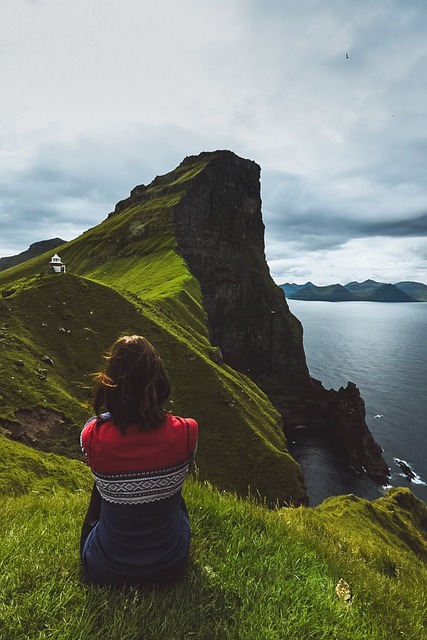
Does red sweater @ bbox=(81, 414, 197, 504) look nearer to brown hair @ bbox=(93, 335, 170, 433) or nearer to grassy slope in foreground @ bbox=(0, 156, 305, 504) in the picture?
brown hair @ bbox=(93, 335, 170, 433)

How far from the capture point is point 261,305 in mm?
108688

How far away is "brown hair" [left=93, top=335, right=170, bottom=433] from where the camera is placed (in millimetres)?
4035

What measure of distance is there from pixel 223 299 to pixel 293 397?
113ft

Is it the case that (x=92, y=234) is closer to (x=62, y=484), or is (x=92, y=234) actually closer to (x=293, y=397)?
(x=293, y=397)

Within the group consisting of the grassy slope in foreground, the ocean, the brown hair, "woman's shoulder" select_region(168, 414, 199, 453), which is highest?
the brown hair

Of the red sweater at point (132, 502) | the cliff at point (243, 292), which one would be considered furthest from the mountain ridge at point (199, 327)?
the red sweater at point (132, 502)

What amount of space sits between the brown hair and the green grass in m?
1.87

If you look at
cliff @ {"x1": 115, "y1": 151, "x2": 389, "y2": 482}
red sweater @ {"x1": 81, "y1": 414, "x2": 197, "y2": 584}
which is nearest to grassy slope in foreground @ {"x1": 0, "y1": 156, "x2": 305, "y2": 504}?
red sweater @ {"x1": 81, "y1": 414, "x2": 197, "y2": 584}

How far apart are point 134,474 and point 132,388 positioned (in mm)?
970

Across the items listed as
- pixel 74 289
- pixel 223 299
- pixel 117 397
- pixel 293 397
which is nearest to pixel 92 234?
pixel 223 299

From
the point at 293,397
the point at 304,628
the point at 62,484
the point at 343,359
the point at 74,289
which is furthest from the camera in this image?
the point at 343,359

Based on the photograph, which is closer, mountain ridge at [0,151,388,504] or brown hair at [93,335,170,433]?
brown hair at [93,335,170,433]

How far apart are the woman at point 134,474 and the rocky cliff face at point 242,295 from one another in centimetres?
8893

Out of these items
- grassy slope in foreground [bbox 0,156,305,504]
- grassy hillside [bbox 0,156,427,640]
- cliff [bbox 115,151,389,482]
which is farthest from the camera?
cliff [bbox 115,151,389,482]
